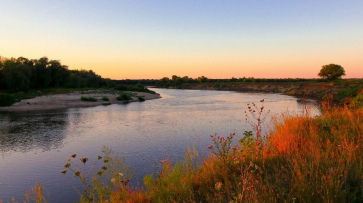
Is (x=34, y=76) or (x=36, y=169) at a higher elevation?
(x=34, y=76)

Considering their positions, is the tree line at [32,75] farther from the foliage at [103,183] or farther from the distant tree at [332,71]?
the distant tree at [332,71]

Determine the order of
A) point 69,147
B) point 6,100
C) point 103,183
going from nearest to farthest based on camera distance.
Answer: point 103,183 < point 69,147 < point 6,100

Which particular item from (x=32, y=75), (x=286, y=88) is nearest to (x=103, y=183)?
(x=32, y=75)

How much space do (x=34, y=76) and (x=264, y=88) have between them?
80793mm

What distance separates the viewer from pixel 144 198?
5410mm

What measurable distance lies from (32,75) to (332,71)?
97.3 meters

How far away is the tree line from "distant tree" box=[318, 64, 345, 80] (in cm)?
8823

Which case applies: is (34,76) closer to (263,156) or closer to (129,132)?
(129,132)

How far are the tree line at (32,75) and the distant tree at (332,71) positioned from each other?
88230 millimetres

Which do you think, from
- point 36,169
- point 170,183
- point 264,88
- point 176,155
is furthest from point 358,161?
point 264,88

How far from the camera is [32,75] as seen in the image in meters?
49.8

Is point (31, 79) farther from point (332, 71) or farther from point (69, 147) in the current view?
point (332, 71)

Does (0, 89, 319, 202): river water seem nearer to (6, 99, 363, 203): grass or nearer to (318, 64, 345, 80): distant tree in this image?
(6, 99, 363, 203): grass

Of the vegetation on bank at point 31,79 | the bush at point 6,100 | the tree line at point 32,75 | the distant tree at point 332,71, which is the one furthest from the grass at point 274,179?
the distant tree at point 332,71
